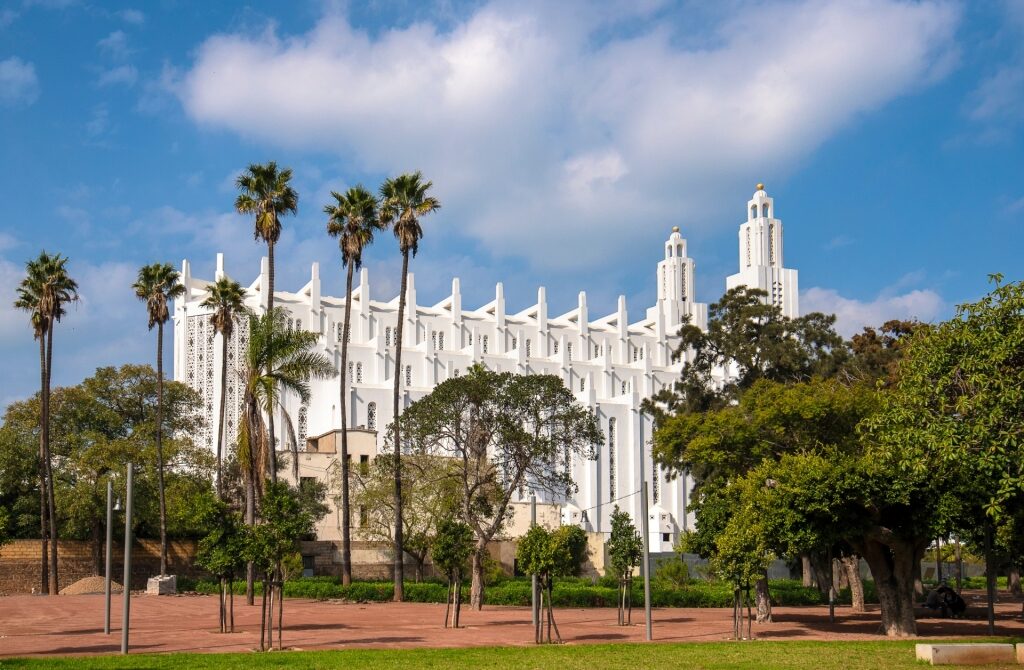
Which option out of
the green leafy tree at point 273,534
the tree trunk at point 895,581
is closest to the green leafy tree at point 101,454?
the green leafy tree at point 273,534

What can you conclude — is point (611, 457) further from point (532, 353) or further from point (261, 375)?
point (261, 375)

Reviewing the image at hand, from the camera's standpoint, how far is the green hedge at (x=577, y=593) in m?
37.2

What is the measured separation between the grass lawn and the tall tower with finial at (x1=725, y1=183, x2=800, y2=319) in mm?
86531

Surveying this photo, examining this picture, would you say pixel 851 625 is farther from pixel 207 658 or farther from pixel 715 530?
pixel 207 658

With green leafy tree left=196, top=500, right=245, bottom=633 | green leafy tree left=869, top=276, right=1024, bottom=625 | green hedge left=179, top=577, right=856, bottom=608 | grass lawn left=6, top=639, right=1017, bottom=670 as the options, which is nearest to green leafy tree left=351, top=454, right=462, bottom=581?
green hedge left=179, top=577, right=856, bottom=608

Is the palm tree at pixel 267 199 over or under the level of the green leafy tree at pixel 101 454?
over

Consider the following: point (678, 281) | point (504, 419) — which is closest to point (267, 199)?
point (504, 419)

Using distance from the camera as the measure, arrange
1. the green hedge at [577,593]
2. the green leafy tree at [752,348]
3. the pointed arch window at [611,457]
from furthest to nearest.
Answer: the pointed arch window at [611,457] < the green leafy tree at [752,348] < the green hedge at [577,593]

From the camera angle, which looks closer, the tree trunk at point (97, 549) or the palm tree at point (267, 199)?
the palm tree at point (267, 199)

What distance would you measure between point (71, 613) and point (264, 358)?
503 inches

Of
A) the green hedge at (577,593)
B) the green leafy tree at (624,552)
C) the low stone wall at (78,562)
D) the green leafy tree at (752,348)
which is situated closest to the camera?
the green leafy tree at (624,552)

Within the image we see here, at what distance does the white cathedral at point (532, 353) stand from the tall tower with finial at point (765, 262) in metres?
0.11

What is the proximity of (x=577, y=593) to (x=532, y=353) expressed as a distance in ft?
181

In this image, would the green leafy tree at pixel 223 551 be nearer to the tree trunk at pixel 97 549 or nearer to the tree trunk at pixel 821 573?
the tree trunk at pixel 821 573
